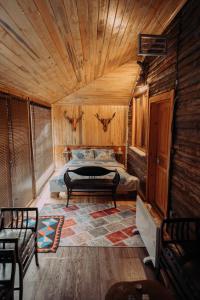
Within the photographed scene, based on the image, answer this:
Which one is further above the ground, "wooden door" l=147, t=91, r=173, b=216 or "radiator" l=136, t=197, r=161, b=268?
"wooden door" l=147, t=91, r=173, b=216

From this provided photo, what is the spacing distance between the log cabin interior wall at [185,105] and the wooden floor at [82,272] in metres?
0.87

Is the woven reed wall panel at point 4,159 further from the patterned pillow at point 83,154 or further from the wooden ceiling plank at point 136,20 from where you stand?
the patterned pillow at point 83,154

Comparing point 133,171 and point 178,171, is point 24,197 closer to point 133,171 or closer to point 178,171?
point 178,171

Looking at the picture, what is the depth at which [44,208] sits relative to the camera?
355cm

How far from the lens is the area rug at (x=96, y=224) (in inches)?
102

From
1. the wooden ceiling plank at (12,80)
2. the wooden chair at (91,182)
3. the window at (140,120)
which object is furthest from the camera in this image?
the window at (140,120)

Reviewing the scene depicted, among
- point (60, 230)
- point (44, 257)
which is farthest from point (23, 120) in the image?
point (44, 257)

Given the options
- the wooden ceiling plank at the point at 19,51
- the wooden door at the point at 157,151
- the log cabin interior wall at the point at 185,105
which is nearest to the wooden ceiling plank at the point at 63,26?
the wooden ceiling plank at the point at 19,51

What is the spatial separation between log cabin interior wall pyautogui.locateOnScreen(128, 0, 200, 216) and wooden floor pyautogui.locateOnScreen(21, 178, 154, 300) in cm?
87

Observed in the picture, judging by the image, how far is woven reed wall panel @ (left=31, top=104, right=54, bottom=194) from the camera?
4125 millimetres

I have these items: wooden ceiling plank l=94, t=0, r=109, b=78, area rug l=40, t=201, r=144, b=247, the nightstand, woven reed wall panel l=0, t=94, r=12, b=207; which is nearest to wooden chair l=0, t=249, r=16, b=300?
area rug l=40, t=201, r=144, b=247

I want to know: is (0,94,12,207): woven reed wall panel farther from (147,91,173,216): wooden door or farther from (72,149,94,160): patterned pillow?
(72,149,94,160): patterned pillow

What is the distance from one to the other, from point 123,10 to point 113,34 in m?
0.50

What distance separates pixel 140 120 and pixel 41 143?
2505 mm
